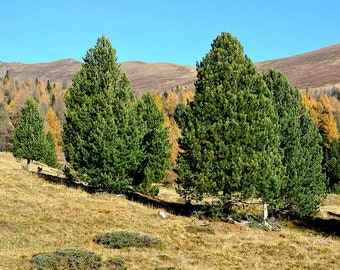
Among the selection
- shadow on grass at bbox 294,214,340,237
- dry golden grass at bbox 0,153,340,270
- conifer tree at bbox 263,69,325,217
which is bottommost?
shadow on grass at bbox 294,214,340,237

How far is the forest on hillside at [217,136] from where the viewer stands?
82.0 ft

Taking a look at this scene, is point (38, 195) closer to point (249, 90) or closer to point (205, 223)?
point (205, 223)

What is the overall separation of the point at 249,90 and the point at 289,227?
1408cm

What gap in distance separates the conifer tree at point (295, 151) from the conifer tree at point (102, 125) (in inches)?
480

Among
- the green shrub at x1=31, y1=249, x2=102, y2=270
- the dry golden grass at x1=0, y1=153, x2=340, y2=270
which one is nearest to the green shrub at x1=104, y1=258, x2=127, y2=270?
the green shrub at x1=31, y1=249, x2=102, y2=270

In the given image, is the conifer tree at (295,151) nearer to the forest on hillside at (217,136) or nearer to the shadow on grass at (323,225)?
the forest on hillside at (217,136)

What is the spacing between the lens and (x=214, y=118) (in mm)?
26000

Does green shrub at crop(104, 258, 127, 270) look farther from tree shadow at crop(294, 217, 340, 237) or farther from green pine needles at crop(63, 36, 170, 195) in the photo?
tree shadow at crop(294, 217, 340, 237)

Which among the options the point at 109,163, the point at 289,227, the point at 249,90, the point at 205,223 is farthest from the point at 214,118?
the point at 289,227

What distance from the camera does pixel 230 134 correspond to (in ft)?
82.5

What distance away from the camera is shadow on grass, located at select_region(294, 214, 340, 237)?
108 ft

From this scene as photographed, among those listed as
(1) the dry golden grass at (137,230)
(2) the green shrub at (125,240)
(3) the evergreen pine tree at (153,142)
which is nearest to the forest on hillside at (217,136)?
(3) the evergreen pine tree at (153,142)

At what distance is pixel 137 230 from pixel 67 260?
690cm

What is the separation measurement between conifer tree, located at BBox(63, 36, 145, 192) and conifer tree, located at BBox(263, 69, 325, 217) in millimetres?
12183
